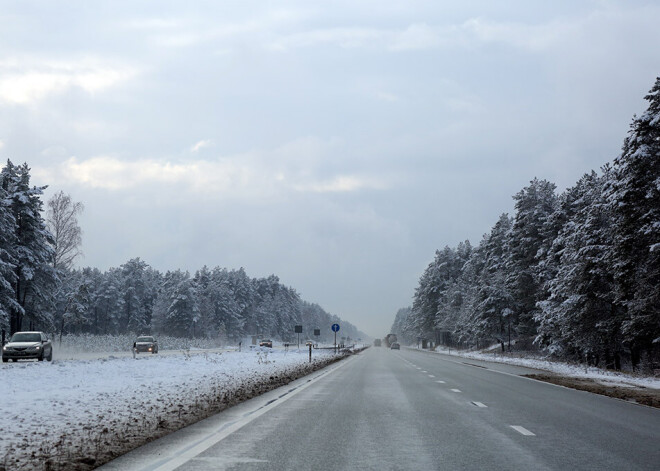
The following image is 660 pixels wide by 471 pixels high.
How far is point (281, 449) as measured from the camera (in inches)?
339

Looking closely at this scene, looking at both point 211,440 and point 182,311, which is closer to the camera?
point 211,440

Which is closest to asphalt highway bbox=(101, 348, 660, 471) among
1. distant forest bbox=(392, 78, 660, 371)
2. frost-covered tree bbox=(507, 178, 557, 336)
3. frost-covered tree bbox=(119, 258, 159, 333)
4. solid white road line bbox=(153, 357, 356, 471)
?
solid white road line bbox=(153, 357, 356, 471)

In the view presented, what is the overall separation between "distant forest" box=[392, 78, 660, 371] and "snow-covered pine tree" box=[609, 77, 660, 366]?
0.14ft

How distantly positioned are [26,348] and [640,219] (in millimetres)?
30474

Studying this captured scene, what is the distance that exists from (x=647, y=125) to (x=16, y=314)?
46169 millimetres

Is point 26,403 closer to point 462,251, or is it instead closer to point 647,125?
point 647,125

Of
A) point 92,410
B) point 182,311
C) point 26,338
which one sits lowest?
point 92,410

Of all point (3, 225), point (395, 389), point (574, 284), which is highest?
point (3, 225)

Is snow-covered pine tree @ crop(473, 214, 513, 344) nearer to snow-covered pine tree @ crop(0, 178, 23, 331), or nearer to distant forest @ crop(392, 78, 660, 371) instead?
distant forest @ crop(392, 78, 660, 371)

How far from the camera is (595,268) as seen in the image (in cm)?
3706

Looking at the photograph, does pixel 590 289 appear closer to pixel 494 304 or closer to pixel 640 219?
pixel 640 219

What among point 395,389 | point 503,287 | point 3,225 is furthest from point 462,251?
point 395,389

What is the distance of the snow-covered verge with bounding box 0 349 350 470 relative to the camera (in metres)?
8.45

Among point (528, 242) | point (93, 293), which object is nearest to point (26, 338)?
point (528, 242)
